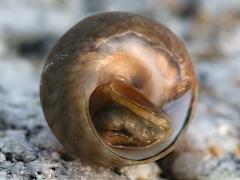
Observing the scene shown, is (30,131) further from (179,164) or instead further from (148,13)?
(148,13)

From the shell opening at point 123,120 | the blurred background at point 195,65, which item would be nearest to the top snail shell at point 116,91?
the shell opening at point 123,120

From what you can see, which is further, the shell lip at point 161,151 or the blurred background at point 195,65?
the blurred background at point 195,65

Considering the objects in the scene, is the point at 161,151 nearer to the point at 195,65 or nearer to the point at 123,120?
the point at 123,120

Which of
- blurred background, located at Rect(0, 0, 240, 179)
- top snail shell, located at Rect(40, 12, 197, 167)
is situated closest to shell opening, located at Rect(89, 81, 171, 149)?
top snail shell, located at Rect(40, 12, 197, 167)

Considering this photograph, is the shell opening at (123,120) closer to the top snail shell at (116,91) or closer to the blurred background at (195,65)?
the top snail shell at (116,91)

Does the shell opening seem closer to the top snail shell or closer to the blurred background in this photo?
the top snail shell

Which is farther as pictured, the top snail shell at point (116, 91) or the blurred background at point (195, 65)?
the blurred background at point (195, 65)
